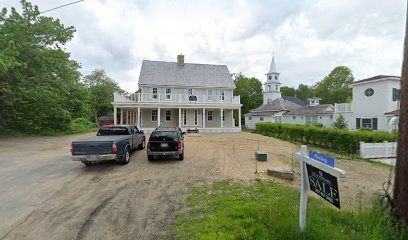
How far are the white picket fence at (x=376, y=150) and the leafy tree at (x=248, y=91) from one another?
4376 cm

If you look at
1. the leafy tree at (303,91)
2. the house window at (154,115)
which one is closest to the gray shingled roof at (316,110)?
the house window at (154,115)

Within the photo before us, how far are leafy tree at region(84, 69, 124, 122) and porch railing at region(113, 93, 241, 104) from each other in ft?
85.7

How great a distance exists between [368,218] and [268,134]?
22311 mm

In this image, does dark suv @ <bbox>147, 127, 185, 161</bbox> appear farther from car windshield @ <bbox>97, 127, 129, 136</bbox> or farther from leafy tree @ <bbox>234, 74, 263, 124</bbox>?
leafy tree @ <bbox>234, 74, 263, 124</bbox>

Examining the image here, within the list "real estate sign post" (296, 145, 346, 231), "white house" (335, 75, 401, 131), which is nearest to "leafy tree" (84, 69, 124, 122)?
"white house" (335, 75, 401, 131)

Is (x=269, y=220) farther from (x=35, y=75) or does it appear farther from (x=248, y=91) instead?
(x=248, y=91)

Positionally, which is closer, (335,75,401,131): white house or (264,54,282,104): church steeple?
(335,75,401,131): white house

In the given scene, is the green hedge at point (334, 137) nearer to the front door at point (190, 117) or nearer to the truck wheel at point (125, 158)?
the front door at point (190, 117)

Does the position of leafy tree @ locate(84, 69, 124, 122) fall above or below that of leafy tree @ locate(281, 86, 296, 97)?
below

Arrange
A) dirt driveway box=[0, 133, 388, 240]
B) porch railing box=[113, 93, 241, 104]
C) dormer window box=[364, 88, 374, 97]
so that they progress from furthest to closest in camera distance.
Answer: porch railing box=[113, 93, 241, 104]
dormer window box=[364, 88, 374, 97]
dirt driveway box=[0, 133, 388, 240]

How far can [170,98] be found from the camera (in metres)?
25.5

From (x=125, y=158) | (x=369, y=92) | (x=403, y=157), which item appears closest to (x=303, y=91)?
(x=369, y=92)

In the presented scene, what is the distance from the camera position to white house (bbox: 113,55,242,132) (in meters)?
24.6

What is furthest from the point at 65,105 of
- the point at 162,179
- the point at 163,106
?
the point at 162,179
